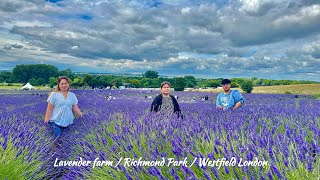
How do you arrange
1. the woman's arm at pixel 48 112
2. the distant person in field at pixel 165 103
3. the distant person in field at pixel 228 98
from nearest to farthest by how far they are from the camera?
the woman's arm at pixel 48 112 < the distant person in field at pixel 165 103 < the distant person in field at pixel 228 98

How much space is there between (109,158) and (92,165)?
0.19 m

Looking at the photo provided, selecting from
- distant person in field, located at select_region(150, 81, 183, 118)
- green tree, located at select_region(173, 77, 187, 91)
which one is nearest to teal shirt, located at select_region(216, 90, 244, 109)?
distant person in field, located at select_region(150, 81, 183, 118)

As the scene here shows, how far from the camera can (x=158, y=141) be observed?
262 centimetres

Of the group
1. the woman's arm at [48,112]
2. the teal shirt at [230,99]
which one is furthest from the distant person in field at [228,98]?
the woman's arm at [48,112]

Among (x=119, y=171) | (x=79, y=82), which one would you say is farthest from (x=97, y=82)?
(x=119, y=171)

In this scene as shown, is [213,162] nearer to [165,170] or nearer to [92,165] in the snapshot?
[165,170]

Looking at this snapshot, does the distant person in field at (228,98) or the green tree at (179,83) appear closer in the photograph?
the distant person in field at (228,98)

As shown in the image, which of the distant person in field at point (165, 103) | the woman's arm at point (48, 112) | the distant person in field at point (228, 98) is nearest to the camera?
the woman's arm at point (48, 112)

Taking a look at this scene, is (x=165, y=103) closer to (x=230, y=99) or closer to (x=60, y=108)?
(x=230, y=99)

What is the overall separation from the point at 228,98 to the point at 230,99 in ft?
0.16

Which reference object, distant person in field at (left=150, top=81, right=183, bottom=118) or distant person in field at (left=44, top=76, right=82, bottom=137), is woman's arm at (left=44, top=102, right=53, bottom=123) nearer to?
distant person in field at (left=44, top=76, right=82, bottom=137)

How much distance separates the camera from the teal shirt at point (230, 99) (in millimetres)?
5434

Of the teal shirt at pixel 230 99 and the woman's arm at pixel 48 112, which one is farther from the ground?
the teal shirt at pixel 230 99

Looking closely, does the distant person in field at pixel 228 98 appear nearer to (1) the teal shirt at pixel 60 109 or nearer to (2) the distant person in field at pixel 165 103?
(2) the distant person in field at pixel 165 103
